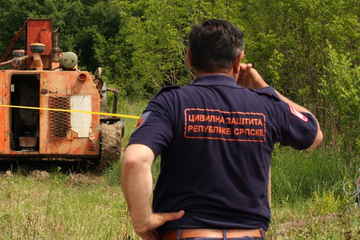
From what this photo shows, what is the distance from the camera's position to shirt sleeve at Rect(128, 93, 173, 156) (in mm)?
2133

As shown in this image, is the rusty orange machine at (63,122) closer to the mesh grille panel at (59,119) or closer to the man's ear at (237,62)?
the mesh grille panel at (59,119)

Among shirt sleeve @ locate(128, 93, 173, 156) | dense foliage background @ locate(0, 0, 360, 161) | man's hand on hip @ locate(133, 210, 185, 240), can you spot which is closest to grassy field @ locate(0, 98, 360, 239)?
dense foliage background @ locate(0, 0, 360, 161)

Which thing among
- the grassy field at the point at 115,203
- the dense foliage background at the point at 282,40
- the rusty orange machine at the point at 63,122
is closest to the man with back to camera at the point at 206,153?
the grassy field at the point at 115,203

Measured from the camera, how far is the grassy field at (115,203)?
188 inches

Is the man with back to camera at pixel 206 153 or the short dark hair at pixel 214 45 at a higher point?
the short dark hair at pixel 214 45

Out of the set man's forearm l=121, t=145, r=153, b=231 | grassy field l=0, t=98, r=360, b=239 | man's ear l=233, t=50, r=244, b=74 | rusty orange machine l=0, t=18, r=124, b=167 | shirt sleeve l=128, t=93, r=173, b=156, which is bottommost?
grassy field l=0, t=98, r=360, b=239

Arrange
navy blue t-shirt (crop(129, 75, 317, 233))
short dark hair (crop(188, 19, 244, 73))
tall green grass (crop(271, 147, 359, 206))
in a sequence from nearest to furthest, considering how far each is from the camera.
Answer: navy blue t-shirt (crop(129, 75, 317, 233)) < short dark hair (crop(188, 19, 244, 73)) < tall green grass (crop(271, 147, 359, 206))

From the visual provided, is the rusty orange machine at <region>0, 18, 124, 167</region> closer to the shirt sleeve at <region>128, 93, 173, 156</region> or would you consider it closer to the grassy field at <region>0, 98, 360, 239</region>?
the grassy field at <region>0, 98, 360, 239</region>

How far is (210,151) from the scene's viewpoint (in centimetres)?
224

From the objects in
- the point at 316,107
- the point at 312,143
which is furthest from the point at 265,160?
the point at 316,107

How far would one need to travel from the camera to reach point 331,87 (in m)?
7.60

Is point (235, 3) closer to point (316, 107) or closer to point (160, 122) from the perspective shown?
point (316, 107)

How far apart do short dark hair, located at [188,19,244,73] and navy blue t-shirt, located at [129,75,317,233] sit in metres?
0.06

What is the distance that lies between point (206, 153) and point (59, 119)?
6605 mm
